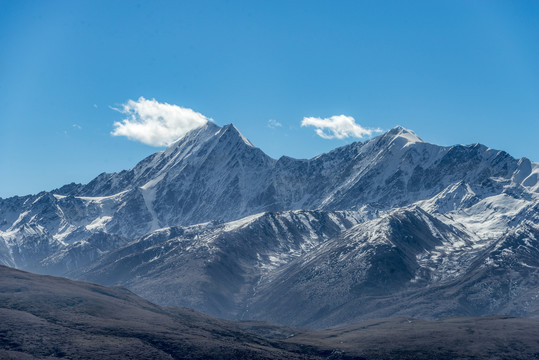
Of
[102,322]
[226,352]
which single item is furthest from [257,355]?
[102,322]

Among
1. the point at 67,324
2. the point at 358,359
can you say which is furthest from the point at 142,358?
the point at 358,359

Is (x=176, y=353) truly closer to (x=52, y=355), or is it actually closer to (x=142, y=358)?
(x=142, y=358)

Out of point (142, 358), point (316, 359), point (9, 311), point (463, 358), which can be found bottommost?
point (463, 358)

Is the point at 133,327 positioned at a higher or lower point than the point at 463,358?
higher

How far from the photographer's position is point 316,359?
198875mm

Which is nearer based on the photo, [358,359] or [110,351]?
[110,351]

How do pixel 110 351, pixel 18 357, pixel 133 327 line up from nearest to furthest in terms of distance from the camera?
pixel 18 357
pixel 110 351
pixel 133 327

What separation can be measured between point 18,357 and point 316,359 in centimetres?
8646

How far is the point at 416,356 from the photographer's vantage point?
198250 millimetres

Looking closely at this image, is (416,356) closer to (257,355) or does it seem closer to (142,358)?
(257,355)

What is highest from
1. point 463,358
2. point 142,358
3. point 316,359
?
point 142,358

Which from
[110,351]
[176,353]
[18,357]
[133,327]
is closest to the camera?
[18,357]

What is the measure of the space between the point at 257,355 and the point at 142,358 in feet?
115

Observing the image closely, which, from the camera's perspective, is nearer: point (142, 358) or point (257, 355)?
point (142, 358)
